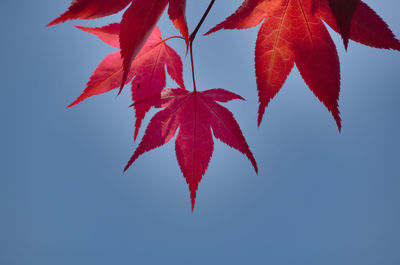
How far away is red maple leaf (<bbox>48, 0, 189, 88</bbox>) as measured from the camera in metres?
0.42

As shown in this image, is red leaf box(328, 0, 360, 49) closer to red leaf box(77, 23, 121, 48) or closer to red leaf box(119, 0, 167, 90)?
red leaf box(119, 0, 167, 90)

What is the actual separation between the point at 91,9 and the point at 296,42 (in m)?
0.40

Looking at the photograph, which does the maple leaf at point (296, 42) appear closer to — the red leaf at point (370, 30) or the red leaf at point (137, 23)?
the red leaf at point (370, 30)

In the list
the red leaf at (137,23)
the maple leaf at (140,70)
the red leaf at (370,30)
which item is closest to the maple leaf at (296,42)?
the red leaf at (370,30)

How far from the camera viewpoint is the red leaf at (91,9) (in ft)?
1.41

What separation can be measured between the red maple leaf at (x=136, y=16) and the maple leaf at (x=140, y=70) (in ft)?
0.65

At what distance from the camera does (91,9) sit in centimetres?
44

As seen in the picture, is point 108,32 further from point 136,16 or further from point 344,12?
point 344,12

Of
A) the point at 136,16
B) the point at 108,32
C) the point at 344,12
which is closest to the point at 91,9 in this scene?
the point at 136,16

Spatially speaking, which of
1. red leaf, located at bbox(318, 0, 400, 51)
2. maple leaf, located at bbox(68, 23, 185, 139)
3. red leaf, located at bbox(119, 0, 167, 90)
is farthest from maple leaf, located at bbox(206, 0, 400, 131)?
maple leaf, located at bbox(68, 23, 185, 139)

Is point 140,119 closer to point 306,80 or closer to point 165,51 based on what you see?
point 165,51

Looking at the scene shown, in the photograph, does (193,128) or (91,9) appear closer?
(91,9)

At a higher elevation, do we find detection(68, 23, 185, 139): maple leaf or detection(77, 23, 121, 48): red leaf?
detection(77, 23, 121, 48): red leaf

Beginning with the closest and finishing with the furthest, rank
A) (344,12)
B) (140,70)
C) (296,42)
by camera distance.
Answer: (344,12) → (296,42) → (140,70)
